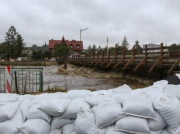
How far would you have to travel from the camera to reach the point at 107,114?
7.70 ft

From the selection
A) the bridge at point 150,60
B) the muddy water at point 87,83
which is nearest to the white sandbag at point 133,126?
the muddy water at point 87,83

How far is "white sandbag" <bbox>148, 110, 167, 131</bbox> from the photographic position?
2309mm

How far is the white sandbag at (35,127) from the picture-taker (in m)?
2.42

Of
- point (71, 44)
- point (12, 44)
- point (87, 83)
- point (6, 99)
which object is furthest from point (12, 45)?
point (6, 99)

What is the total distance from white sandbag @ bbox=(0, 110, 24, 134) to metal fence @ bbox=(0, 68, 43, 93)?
5.98 meters

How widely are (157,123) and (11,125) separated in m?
1.41

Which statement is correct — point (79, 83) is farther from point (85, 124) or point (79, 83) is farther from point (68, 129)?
point (85, 124)

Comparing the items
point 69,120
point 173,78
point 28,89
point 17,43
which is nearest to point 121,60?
point 28,89

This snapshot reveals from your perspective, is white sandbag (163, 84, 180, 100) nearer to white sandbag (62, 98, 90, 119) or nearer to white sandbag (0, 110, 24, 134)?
white sandbag (62, 98, 90, 119)

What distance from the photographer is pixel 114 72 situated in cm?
2170

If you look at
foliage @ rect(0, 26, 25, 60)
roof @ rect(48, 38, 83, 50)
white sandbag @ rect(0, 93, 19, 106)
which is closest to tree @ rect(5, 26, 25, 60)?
foliage @ rect(0, 26, 25, 60)

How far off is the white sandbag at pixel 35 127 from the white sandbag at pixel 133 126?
73 cm

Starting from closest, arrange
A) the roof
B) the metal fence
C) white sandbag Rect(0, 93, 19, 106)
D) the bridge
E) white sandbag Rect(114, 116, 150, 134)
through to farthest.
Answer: white sandbag Rect(114, 116, 150, 134) < white sandbag Rect(0, 93, 19, 106) < the metal fence < the bridge < the roof

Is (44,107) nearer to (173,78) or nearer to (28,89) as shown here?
(173,78)
